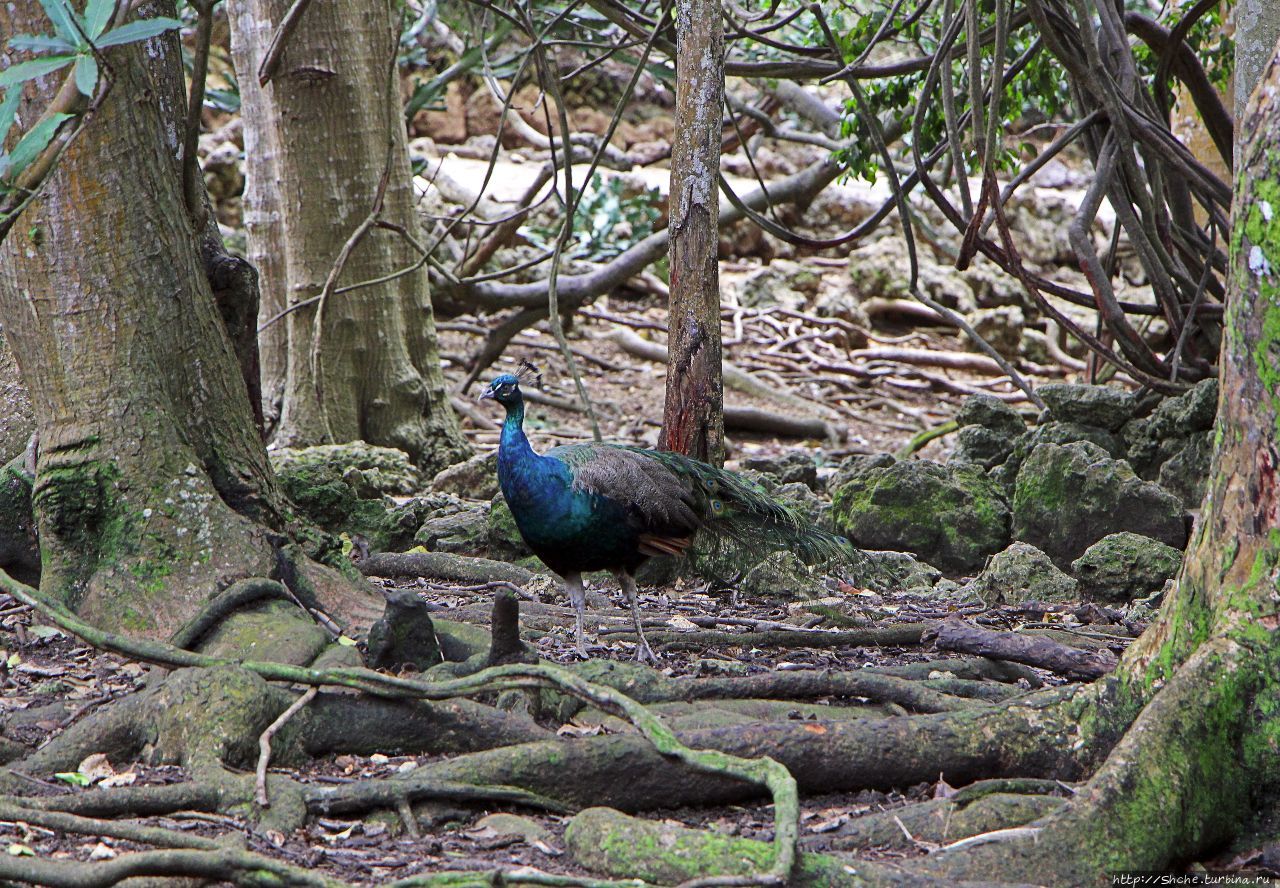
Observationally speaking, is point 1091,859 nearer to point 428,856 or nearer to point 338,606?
point 428,856

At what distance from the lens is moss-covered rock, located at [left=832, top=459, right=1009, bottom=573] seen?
7066 millimetres

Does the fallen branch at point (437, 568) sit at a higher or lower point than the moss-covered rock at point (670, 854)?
higher

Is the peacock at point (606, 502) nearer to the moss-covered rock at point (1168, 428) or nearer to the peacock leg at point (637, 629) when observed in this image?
the peacock leg at point (637, 629)

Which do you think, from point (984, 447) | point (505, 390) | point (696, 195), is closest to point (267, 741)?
point (505, 390)

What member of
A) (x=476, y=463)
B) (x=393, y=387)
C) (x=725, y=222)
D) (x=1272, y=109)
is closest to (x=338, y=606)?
(x=1272, y=109)

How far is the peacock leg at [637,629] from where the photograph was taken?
15.9ft

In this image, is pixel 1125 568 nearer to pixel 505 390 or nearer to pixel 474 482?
pixel 505 390

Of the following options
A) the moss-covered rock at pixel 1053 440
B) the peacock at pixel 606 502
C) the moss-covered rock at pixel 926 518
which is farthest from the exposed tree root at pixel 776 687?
the moss-covered rock at pixel 1053 440

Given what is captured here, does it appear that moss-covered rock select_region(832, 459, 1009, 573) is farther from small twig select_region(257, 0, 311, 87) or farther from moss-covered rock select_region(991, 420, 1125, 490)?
small twig select_region(257, 0, 311, 87)

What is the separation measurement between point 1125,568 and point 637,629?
2.41m

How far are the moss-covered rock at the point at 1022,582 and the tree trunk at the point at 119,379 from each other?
3256mm

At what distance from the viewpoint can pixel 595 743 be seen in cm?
333

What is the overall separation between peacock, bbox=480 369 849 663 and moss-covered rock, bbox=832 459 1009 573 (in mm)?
1700

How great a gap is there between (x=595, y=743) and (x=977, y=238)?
3.51m
